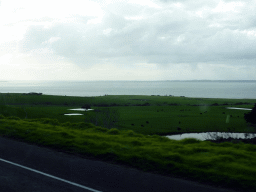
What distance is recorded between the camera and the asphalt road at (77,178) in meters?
8.30

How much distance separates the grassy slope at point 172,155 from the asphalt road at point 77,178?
663 mm

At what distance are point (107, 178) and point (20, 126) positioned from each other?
12.6 m

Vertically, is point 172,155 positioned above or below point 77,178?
above

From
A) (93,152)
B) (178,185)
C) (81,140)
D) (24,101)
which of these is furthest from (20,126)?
(24,101)

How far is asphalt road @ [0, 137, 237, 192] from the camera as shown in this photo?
8.30m

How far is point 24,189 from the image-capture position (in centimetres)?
830

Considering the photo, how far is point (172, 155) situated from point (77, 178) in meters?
4.39

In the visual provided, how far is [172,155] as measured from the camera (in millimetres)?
11188

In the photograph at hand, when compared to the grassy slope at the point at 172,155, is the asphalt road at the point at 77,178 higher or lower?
lower

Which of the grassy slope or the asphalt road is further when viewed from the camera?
the grassy slope

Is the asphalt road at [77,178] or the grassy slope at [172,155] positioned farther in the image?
the grassy slope at [172,155]

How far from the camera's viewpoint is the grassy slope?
8992 mm

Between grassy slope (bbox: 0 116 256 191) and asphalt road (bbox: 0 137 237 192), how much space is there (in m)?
0.66

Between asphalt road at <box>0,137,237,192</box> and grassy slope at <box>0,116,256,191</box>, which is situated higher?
grassy slope at <box>0,116,256,191</box>
